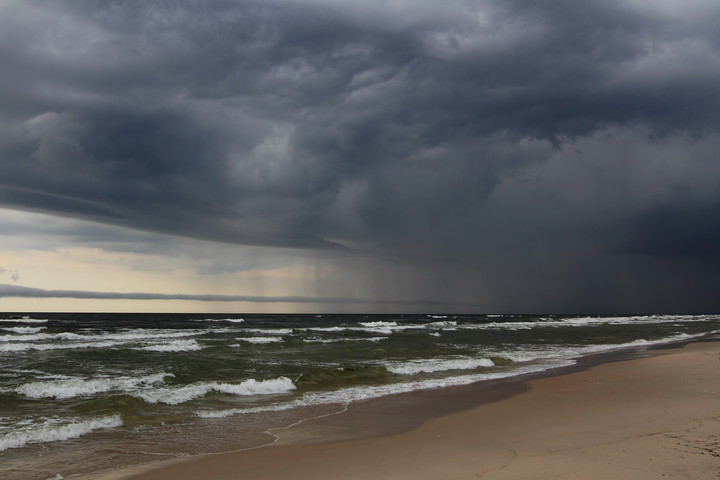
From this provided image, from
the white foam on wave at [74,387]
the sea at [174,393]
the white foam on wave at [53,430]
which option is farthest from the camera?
the white foam on wave at [74,387]

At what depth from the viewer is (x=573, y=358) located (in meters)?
26.6

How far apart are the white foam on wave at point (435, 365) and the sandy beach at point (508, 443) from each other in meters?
6.49

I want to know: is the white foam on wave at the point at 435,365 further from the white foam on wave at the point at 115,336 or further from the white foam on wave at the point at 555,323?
the white foam on wave at the point at 555,323

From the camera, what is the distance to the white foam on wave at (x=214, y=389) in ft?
47.7

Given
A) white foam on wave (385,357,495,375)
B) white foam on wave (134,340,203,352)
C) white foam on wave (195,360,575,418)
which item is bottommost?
white foam on wave (134,340,203,352)

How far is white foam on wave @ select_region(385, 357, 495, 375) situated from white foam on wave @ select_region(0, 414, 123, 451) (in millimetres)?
11664

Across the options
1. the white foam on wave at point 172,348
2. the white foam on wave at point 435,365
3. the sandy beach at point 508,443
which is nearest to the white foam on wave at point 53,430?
the sandy beach at point 508,443

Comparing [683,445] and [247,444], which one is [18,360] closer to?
[247,444]

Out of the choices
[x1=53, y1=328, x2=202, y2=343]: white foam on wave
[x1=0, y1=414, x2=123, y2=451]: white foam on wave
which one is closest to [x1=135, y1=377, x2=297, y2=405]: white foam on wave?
[x1=0, y1=414, x2=123, y2=451]: white foam on wave

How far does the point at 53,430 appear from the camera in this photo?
1044 cm

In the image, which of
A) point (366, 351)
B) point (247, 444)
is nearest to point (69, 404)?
point (247, 444)

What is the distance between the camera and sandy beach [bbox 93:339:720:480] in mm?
7109

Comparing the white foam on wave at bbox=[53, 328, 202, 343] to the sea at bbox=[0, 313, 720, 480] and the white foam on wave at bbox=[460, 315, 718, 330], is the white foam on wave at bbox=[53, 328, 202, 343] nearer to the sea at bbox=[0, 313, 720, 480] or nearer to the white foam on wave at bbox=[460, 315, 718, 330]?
the sea at bbox=[0, 313, 720, 480]

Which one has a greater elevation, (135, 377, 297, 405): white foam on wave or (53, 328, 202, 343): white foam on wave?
(135, 377, 297, 405): white foam on wave
